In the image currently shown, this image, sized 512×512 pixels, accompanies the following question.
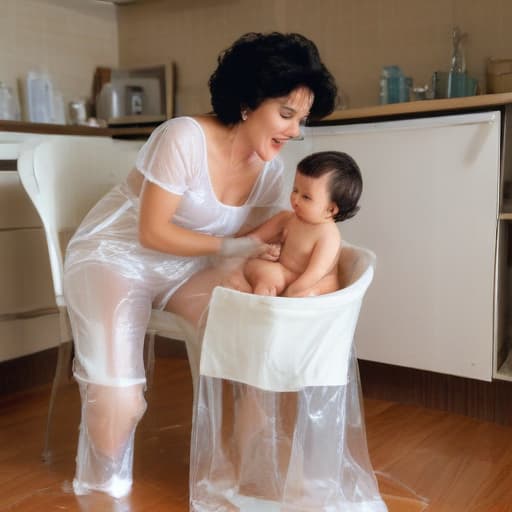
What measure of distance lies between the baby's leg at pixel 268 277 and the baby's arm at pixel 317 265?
2 cm

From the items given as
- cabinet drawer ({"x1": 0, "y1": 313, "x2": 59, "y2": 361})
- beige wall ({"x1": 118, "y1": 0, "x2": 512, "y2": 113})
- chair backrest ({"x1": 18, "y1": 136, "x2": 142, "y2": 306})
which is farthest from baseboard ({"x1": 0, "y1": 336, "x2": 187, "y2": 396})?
beige wall ({"x1": 118, "y1": 0, "x2": 512, "y2": 113})

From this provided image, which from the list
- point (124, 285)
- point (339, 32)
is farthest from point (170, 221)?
point (339, 32)

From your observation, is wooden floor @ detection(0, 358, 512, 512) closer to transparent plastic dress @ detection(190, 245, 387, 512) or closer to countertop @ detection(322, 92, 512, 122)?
transparent plastic dress @ detection(190, 245, 387, 512)

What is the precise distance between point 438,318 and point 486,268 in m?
0.20

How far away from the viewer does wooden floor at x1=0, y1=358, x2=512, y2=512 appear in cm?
137

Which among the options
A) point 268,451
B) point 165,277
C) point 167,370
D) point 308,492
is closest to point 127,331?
point 165,277

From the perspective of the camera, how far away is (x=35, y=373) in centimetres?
212

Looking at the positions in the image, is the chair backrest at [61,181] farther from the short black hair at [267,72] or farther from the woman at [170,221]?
the short black hair at [267,72]

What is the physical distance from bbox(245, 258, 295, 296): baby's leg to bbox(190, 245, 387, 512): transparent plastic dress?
0.12 metres

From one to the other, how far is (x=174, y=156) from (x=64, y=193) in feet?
1.47

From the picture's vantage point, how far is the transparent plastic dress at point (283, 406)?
43.5 inches

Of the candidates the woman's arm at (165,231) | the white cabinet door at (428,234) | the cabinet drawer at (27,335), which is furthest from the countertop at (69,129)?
the woman's arm at (165,231)

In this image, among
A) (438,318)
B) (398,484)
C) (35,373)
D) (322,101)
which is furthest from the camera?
(35,373)

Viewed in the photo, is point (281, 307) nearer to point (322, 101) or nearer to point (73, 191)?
point (322, 101)
